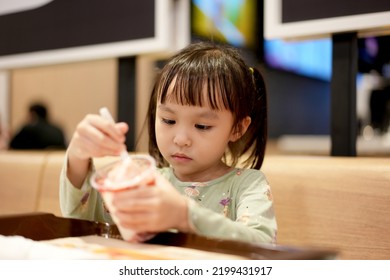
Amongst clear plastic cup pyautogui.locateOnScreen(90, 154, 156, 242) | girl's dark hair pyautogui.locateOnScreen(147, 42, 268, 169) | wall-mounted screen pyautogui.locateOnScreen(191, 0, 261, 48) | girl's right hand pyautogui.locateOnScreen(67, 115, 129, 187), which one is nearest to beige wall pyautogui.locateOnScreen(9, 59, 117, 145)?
wall-mounted screen pyautogui.locateOnScreen(191, 0, 261, 48)

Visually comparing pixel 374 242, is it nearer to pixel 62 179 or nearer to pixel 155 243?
pixel 155 243

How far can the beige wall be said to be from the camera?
4.27 meters

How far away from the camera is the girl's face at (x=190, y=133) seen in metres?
0.90

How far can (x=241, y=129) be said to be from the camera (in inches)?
41.1

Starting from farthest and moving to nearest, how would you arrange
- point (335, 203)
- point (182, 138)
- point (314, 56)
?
point (314, 56) → point (335, 203) → point (182, 138)

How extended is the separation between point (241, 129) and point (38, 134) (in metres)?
2.65

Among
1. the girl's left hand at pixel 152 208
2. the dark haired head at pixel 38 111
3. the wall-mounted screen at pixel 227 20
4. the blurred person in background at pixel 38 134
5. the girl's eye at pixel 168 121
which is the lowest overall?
the blurred person in background at pixel 38 134

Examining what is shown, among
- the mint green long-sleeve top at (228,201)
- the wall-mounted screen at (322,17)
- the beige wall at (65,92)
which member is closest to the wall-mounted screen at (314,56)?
the beige wall at (65,92)

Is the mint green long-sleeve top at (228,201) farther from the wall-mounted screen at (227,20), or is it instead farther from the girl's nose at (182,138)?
the wall-mounted screen at (227,20)

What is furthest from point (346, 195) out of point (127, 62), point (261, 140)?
point (127, 62)

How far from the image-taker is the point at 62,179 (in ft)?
3.03

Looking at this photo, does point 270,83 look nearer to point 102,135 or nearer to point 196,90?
point 196,90

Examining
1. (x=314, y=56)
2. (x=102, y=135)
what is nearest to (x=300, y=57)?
(x=314, y=56)

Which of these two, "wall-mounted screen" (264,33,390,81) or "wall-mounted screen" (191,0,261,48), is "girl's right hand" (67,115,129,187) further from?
"wall-mounted screen" (264,33,390,81)
